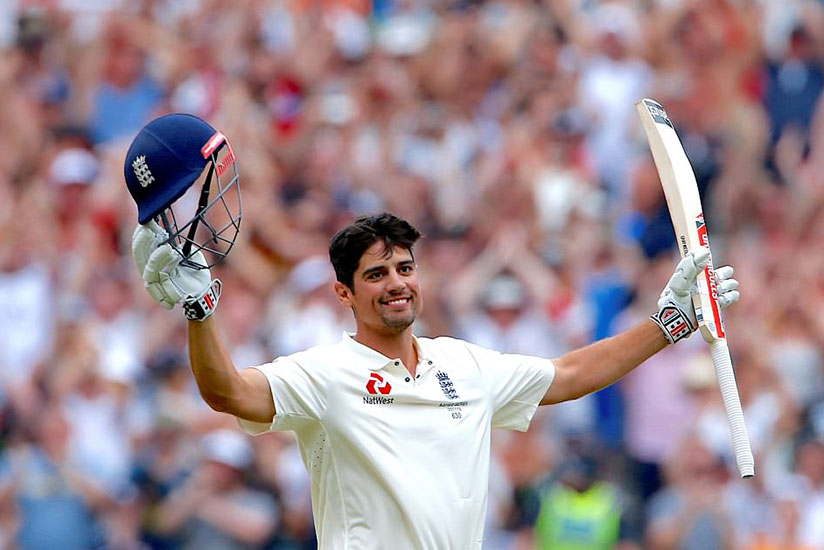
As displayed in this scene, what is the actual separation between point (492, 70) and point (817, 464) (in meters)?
4.54

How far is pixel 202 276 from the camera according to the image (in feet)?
18.0

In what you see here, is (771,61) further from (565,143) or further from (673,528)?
(673,528)

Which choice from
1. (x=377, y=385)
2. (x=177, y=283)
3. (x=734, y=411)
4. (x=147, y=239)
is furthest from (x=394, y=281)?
(x=734, y=411)

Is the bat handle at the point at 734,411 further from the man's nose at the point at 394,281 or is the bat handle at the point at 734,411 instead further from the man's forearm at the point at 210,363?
the man's forearm at the point at 210,363

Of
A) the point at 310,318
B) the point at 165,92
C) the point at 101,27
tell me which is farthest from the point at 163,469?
the point at 101,27

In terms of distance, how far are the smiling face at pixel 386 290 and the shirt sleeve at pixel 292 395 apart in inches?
11.8

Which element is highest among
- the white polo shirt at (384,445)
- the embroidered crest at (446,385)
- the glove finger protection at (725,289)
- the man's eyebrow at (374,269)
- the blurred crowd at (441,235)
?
the blurred crowd at (441,235)

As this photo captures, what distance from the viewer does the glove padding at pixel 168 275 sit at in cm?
536

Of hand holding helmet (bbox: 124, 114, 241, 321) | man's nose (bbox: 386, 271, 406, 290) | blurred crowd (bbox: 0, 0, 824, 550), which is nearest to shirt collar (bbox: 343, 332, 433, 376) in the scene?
man's nose (bbox: 386, 271, 406, 290)

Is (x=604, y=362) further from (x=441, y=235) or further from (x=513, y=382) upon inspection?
(x=441, y=235)

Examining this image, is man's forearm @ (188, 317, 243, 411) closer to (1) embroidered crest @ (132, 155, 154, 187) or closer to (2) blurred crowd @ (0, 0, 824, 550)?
(1) embroidered crest @ (132, 155, 154, 187)

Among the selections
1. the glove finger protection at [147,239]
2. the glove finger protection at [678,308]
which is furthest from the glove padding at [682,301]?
the glove finger protection at [147,239]

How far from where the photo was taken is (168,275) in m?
5.40

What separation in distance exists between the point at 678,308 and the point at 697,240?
0.31 metres
